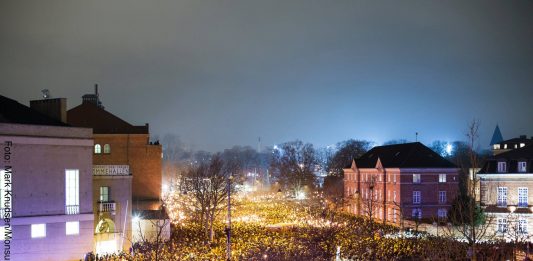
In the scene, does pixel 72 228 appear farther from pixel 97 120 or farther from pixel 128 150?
pixel 97 120

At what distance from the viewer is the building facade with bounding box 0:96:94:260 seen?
29625mm

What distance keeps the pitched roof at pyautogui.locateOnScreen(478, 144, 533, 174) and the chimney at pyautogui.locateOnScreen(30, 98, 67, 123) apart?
1551 inches

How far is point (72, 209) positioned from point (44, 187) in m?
2.15

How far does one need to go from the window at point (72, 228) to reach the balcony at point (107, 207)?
12.0 ft

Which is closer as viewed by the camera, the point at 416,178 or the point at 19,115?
the point at 19,115

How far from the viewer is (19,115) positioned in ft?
106

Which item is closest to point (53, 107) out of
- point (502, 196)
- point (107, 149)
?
point (107, 149)

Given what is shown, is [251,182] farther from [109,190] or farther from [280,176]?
[109,190]

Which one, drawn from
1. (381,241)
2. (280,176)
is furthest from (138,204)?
(280,176)

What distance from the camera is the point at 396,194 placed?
62188 millimetres

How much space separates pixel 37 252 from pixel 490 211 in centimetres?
3921

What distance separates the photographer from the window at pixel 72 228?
104 feet

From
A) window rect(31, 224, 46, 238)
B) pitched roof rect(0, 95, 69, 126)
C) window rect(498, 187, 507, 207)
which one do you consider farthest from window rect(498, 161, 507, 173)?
window rect(31, 224, 46, 238)

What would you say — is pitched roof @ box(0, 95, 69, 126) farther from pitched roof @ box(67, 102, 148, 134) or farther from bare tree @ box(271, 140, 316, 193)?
bare tree @ box(271, 140, 316, 193)
